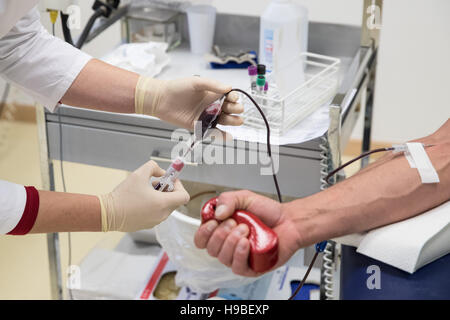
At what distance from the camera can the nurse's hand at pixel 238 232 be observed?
111cm

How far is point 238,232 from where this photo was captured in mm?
1105

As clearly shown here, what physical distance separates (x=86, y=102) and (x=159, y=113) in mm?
184

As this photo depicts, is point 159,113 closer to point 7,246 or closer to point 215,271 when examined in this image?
point 215,271

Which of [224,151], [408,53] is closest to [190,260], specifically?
[224,151]

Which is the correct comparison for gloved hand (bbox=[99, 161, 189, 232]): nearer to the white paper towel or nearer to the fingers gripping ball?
the fingers gripping ball

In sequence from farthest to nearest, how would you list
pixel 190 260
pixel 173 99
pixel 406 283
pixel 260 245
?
1. pixel 190 260
2. pixel 173 99
3. pixel 406 283
4. pixel 260 245

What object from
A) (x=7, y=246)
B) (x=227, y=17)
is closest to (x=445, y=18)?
(x=227, y=17)

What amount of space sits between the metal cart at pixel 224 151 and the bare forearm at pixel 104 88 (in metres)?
0.22

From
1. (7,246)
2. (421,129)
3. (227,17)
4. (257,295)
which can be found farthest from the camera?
(421,129)

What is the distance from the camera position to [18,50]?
1.54 meters

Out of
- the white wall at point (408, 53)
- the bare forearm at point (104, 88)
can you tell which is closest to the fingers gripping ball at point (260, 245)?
the bare forearm at point (104, 88)

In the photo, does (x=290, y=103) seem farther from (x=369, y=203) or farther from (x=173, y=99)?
(x=369, y=203)

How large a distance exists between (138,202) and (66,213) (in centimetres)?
15

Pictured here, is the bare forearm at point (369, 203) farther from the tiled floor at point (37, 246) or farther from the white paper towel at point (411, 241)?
the tiled floor at point (37, 246)
